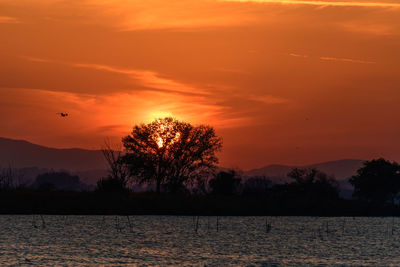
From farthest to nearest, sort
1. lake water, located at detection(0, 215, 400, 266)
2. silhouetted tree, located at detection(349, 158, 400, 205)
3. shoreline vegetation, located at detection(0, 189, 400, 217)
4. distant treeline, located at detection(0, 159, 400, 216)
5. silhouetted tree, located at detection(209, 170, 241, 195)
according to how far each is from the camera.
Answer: silhouetted tree, located at detection(349, 158, 400, 205), silhouetted tree, located at detection(209, 170, 241, 195), distant treeline, located at detection(0, 159, 400, 216), shoreline vegetation, located at detection(0, 189, 400, 217), lake water, located at detection(0, 215, 400, 266)

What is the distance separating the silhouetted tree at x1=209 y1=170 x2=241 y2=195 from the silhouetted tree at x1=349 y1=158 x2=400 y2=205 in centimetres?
3814

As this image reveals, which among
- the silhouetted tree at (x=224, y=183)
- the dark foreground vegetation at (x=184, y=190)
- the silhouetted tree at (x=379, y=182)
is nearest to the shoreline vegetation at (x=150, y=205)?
the dark foreground vegetation at (x=184, y=190)

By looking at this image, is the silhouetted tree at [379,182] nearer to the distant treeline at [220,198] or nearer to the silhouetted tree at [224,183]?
the distant treeline at [220,198]

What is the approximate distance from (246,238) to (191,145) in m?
66.6

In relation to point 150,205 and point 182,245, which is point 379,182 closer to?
point 150,205

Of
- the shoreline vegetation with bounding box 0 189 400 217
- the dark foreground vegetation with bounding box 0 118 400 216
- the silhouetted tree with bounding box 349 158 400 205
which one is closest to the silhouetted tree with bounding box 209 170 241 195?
the dark foreground vegetation with bounding box 0 118 400 216

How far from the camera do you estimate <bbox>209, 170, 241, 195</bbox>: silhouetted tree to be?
14400cm

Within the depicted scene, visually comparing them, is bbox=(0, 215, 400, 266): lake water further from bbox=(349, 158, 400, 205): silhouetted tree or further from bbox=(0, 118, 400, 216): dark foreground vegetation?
bbox=(349, 158, 400, 205): silhouetted tree

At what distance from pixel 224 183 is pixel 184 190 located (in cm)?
1159

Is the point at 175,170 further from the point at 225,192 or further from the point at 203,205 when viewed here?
the point at 203,205

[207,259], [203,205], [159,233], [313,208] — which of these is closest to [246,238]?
[159,233]

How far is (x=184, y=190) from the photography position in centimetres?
13775

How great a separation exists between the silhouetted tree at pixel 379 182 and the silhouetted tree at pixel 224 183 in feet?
125

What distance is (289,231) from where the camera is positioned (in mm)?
96000
